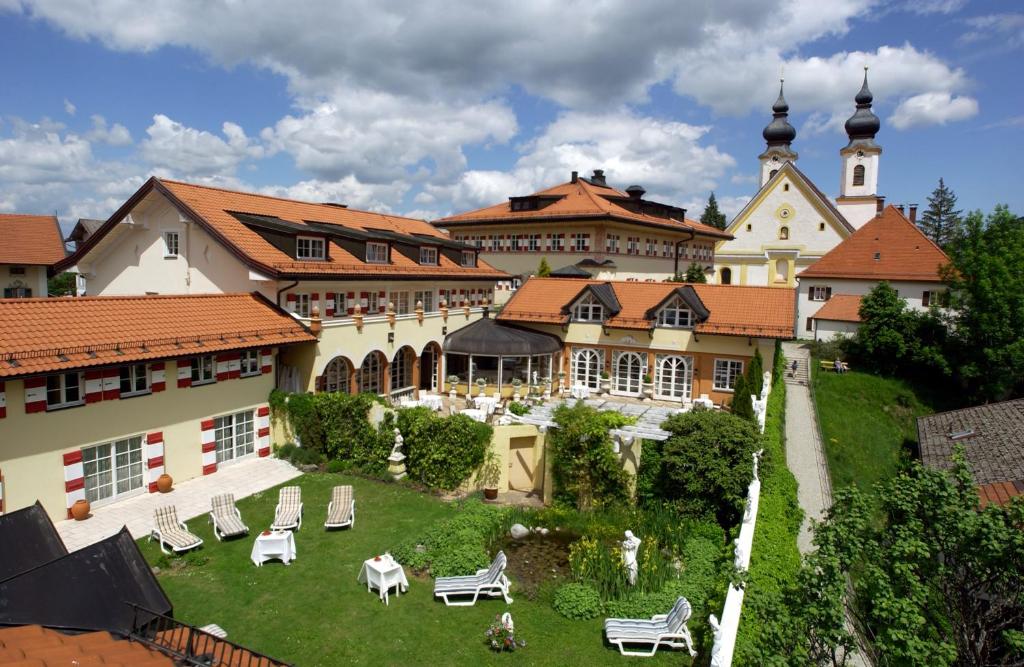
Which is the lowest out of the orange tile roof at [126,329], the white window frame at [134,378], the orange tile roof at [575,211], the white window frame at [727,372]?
the white window frame at [727,372]

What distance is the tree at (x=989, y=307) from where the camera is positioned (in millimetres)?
27359

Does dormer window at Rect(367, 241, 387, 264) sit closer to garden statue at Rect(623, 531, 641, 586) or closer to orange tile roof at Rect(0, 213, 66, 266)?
garden statue at Rect(623, 531, 641, 586)

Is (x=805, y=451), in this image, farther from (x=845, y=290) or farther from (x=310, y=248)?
(x=310, y=248)

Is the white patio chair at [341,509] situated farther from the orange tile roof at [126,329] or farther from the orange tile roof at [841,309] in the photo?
the orange tile roof at [841,309]

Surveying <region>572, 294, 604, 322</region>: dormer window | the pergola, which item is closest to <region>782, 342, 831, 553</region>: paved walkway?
<region>572, 294, 604, 322</region>: dormer window

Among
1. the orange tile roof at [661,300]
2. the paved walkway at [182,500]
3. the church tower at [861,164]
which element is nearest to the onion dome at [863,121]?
the church tower at [861,164]

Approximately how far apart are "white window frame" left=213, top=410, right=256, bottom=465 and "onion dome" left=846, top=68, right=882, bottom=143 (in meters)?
53.8

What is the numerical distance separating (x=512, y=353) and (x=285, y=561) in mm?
15916

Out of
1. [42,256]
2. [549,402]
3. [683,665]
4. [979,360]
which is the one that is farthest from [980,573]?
[42,256]

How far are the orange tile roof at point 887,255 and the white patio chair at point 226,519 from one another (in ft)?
118

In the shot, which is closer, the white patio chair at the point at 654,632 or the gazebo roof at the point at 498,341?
the white patio chair at the point at 654,632

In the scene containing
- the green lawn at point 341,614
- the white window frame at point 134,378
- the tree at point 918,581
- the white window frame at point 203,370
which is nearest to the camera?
the tree at point 918,581

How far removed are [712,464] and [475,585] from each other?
6894 mm

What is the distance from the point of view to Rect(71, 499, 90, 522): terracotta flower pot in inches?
594
